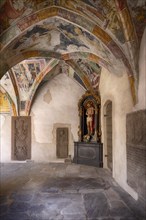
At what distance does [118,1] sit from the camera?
367 cm

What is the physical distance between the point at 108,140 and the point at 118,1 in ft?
16.0

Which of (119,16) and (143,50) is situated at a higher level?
(119,16)

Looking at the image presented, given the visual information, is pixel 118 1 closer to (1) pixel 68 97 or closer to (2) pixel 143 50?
(2) pixel 143 50

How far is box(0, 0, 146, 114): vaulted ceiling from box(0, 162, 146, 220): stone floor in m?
2.45

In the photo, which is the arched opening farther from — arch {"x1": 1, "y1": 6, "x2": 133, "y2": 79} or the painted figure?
arch {"x1": 1, "y1": 6, "x2": 133, "y2": 79}

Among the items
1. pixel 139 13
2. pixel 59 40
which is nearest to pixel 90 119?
pixel 59 40

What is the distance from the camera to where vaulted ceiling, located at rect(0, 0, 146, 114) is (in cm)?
400

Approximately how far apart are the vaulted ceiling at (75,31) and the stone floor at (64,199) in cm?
245

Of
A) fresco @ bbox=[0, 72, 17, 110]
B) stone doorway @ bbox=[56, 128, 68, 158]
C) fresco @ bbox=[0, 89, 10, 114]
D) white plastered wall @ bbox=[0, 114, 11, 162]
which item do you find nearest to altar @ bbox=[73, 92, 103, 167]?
stone doorway @ bbox=[56, 128, 68, 158]

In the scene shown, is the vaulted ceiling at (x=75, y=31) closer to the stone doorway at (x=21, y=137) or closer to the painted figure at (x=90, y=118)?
the painted figure at (x=90, y=118)

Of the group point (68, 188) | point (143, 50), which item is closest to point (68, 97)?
point (68, 188)

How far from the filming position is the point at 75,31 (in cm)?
528

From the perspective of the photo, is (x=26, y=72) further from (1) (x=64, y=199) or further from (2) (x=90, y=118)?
(1) (x=64, y=199)

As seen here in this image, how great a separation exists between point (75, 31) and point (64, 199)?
418 cm
